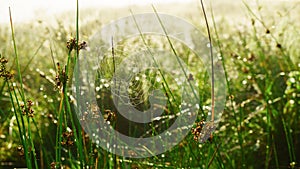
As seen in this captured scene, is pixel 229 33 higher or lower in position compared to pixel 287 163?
higher

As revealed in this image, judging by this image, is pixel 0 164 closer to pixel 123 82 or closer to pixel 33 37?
pixel 123 82

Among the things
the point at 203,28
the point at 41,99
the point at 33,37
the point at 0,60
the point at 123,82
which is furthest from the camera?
the point at 33,37

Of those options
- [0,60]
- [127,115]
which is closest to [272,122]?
[127,115]

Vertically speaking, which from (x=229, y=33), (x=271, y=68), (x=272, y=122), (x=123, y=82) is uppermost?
(x=229, y=33)

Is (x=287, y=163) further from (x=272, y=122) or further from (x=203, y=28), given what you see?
(x=203, y=28)

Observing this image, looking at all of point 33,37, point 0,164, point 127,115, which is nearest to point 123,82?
point 127,115

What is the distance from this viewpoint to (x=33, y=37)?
3.92 meters

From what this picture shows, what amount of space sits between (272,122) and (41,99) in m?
1.28

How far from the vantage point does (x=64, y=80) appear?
874 millimetres

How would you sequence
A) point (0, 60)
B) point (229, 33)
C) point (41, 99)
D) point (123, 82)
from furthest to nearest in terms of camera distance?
point (229, 33) < point (41, 99) < point (123, 82) < point (0, 60)

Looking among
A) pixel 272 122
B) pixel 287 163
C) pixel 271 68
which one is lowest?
pixel 287 163

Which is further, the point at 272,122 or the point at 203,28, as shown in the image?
the point at 203,28

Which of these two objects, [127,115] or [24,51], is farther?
[24,51]

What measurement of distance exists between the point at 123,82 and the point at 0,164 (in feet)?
3.87
